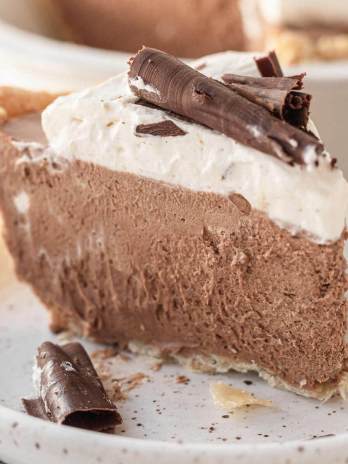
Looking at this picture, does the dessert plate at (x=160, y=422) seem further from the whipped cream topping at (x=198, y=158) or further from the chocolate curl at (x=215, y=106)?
the chocolate curl at (x=215, y=106)

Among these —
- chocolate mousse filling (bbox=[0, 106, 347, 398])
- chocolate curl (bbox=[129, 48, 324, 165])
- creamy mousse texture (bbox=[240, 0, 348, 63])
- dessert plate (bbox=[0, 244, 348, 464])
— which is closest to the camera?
dessert plate (bbox=[0, 244, 348, 464])

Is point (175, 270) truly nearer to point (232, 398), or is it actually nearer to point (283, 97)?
point (232, 398)

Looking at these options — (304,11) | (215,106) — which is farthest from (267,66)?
(304,11)

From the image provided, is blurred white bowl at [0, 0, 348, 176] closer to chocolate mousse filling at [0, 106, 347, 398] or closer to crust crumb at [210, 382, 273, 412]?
chocolate mousse filling at [0, 106, 347, 398]

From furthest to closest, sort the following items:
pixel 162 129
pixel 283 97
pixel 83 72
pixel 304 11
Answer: pixel 304 11
pixel 83 72
pixel 162 129
pixel 283 97

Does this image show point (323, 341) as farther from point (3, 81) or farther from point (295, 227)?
point (3, 81)

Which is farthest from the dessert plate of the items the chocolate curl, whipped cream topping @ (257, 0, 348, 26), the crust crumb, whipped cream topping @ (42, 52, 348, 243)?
whipped cream topping @ (257, 0, 348, 26)
